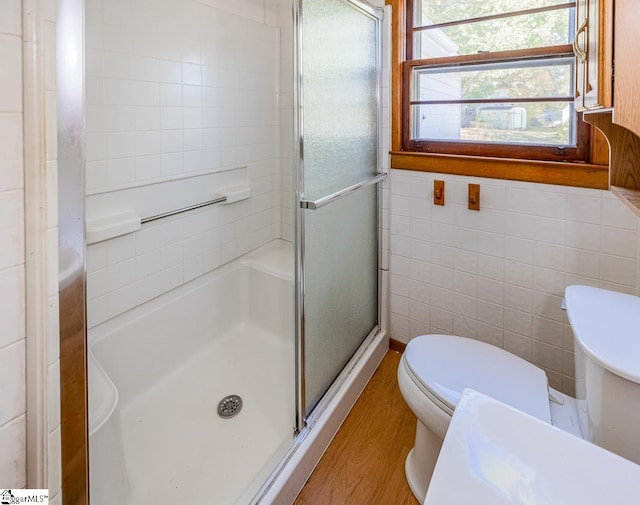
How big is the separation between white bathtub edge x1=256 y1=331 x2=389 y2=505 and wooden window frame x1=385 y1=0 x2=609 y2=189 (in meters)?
0.96

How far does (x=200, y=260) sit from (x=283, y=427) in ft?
3.18

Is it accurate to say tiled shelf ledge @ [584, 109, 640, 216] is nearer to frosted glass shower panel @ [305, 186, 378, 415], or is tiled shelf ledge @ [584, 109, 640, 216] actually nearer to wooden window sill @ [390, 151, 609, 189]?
wooden window sill @ [390, 151, 609, 189]

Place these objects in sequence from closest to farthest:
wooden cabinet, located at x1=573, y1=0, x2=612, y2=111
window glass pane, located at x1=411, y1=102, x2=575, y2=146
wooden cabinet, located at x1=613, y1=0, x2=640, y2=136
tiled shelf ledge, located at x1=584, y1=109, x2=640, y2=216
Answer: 1. wooden cabinet, located at x1=613, y1=0, x2=640, y2=136
2. wooden cabinet, located at x1=573, y1=0, x2=612, y2=111
3. tiled shelf ledge, located at x1=584, y1=109, x2=640, y2=216
4. window glass pane, located at x1=411, y1=102, x2=575, y2=146

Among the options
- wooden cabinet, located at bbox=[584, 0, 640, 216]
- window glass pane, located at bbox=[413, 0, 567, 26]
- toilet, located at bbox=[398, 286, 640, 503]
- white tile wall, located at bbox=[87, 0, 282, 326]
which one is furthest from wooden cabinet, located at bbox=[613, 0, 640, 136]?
white tile wall, located at bbox=[87, 0, 282, 326]

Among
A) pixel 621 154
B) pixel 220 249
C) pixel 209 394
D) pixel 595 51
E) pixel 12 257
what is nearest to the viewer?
pixel 12 257

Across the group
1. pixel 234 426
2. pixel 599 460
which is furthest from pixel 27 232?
pixel 234 426

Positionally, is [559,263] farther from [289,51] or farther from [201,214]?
[289,51]

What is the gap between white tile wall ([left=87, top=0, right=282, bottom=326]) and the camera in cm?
165

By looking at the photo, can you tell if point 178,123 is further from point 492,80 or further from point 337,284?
point 492,80

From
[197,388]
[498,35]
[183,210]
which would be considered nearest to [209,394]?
[197,388]

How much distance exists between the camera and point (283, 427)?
5.57 feet

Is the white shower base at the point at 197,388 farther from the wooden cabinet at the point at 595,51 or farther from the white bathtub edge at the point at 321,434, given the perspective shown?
the wooden cabinet at the point at 595,51

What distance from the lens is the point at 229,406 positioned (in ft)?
6.03

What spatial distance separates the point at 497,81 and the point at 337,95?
2.38 feet
